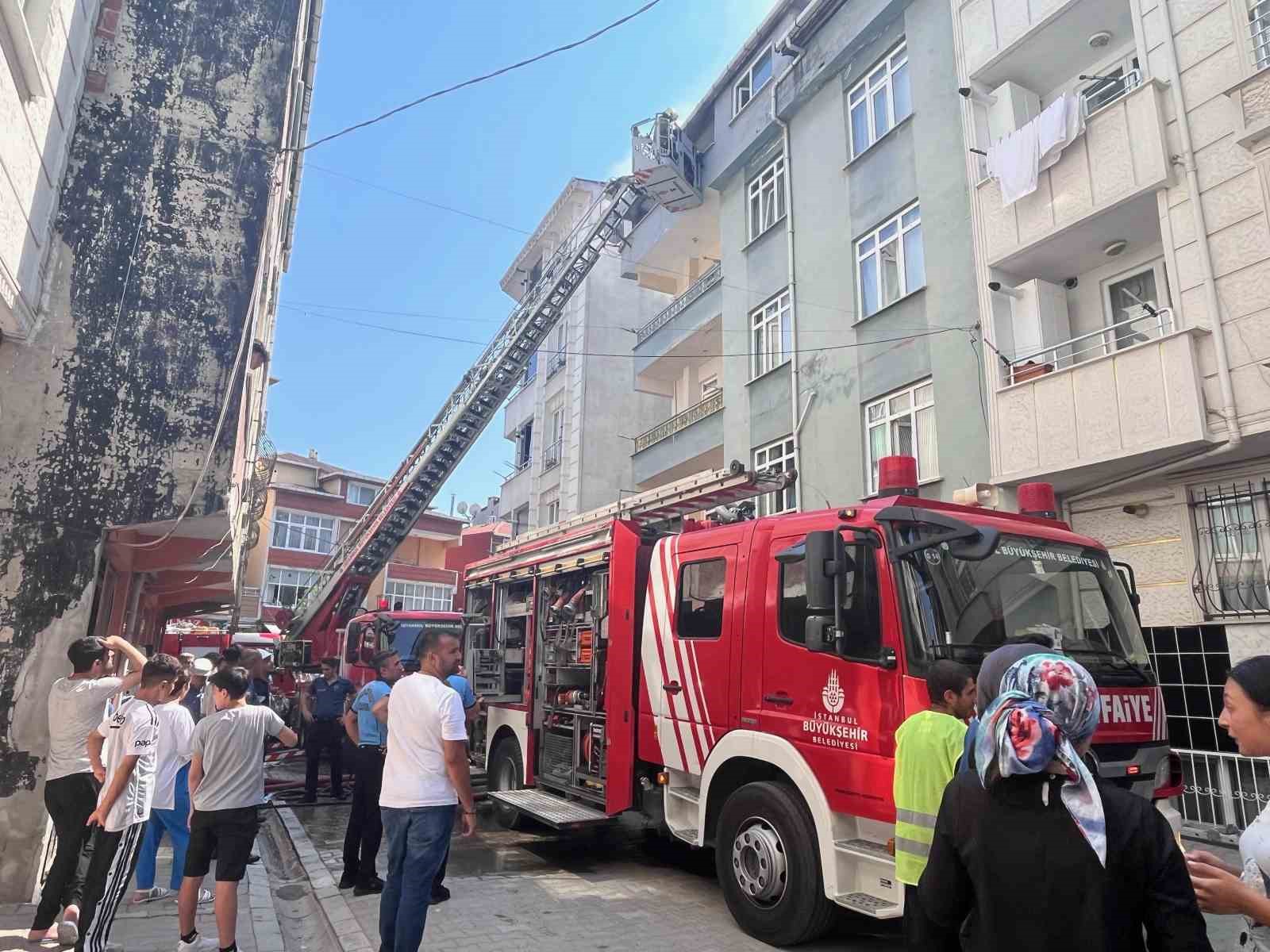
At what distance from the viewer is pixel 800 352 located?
13766mm

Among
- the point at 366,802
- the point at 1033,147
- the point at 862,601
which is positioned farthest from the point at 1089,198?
the point at 366,802

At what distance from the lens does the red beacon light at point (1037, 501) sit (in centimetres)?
605

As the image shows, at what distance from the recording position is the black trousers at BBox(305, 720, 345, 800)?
10.2 meters

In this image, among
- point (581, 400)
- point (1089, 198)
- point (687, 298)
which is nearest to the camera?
point (1089, 198)

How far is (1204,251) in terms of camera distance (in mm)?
8383

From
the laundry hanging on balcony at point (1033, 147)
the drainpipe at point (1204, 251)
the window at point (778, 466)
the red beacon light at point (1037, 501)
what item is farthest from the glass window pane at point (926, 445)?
the red beacon light at point (1037, 501)

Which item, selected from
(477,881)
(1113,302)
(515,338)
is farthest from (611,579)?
(515,338)

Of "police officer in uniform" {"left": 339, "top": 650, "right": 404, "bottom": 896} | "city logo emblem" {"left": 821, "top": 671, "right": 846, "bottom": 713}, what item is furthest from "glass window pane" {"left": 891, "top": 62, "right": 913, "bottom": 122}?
"police officer in uniform" {"left": 339, "top": 650, "right": 404, "bottom": 896}

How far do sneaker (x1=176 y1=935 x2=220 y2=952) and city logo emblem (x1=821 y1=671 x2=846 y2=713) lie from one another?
12.3ft

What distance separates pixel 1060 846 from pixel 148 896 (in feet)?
20.6

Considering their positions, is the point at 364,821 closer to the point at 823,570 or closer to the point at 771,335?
the point at 823,570

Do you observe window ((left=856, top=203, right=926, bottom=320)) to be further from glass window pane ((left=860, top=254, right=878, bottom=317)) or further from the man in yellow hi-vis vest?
the man in yellow hi-vis vest

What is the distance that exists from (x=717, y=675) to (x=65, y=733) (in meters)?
4.10

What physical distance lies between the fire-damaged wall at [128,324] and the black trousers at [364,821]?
2.00 metres
